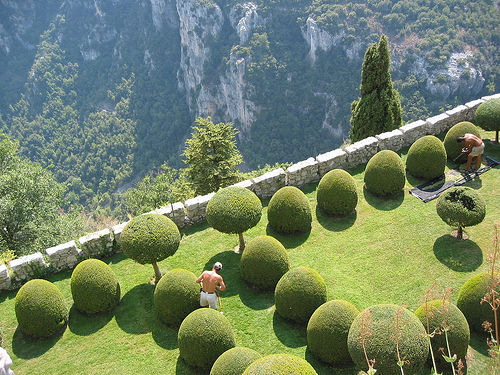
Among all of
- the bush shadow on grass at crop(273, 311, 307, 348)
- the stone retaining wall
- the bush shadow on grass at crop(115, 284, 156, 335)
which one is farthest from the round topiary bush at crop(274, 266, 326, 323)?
the stone retaining wall

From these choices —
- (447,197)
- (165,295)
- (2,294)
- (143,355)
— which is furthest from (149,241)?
(447,197)

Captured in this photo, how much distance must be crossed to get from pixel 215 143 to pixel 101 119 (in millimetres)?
95268

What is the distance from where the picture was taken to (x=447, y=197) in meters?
12.3

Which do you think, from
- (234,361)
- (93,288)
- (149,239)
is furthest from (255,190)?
(234,361)

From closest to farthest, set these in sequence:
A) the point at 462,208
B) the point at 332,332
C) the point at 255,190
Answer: the point at 332,332
the point at 462,208
the point at 255,190

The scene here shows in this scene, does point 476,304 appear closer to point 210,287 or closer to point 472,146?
point 210,287

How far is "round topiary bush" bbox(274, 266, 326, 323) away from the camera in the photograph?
1026cm

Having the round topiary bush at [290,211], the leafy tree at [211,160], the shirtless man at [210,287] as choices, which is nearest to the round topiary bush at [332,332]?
the shirtless man at [210,287]

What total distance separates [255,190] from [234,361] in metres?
7.67

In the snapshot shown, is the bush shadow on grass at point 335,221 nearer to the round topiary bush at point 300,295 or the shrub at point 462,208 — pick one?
the shrub at point 462,208

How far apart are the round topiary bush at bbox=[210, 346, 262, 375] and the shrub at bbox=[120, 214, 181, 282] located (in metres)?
3.67

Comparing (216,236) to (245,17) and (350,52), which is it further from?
(245,17)

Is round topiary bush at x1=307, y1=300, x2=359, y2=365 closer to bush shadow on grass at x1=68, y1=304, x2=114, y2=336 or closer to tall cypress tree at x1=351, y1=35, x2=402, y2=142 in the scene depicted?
bush shadow on grass at x1=68, y1=304, x2=114, y2=336

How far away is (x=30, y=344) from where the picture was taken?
11078 mm
